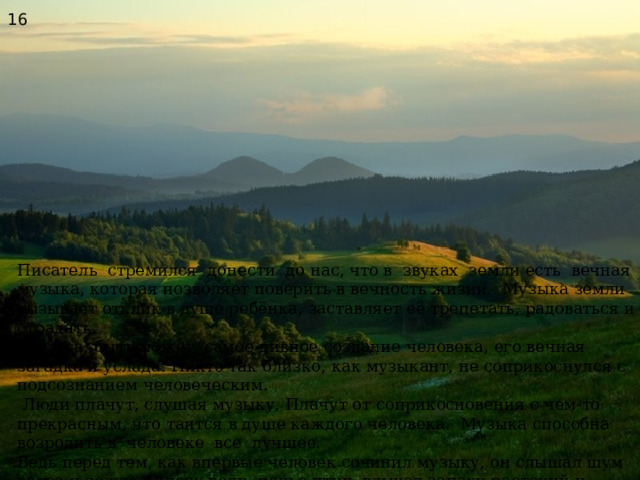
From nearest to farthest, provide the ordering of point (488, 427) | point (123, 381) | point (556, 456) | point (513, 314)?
1. point (556, 456)
2. point (488, 427)
3. point (123, 381)
4. point (513, 314)

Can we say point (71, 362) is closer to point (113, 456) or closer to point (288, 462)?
A: point (113, 456)

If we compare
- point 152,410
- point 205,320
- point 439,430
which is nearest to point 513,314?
point 205,320

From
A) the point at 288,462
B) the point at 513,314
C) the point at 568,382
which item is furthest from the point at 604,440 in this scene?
the point at 513,314

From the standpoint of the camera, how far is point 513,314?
14262 centimetres

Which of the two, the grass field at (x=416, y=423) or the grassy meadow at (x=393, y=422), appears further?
the grassy meadow at (x=393, y=422)

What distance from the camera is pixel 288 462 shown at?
2556cm

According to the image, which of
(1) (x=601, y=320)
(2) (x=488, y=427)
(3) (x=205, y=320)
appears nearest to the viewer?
(2) (x=488, y=427)

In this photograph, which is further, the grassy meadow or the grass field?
the grassy meadow

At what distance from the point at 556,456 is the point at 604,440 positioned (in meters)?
1.56

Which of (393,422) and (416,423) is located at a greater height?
(416,423)

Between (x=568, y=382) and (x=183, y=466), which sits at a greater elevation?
(x=568, y=382)

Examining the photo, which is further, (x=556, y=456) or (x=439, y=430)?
(x=439, y=430)

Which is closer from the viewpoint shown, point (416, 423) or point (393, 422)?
point (416, 423)

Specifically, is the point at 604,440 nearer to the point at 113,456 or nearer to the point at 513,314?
the point at 113,456
